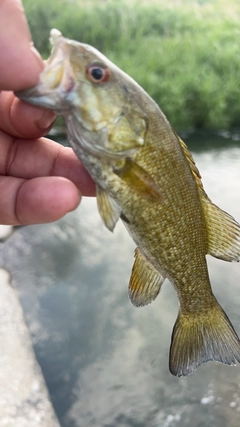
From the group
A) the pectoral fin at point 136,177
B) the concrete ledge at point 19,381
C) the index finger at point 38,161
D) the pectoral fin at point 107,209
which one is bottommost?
the concrete ledge at point 19,381

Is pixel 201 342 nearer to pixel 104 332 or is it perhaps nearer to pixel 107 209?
pixel 107 209

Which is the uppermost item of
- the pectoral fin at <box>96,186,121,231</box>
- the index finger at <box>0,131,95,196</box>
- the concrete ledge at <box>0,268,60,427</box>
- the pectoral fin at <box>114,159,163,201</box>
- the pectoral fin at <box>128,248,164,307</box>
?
the pectoral fin at <box>114,159,163,201</box>

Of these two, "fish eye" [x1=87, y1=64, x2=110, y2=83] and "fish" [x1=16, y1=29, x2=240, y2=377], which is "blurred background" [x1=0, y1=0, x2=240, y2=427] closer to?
"fish" [x1=16, y1=29, x2=240, y2=377]

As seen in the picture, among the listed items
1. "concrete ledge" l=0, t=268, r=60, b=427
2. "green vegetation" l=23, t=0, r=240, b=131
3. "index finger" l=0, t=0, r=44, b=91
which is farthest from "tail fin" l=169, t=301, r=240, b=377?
"green vegetation" l=23, t=0, r=240, b=131

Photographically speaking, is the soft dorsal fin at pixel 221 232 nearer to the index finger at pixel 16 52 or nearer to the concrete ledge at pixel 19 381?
the index finger at pixel 16 52

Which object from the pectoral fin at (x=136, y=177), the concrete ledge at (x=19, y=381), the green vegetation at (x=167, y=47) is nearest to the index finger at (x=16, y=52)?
the pectoral fin at (x=136, y=177)

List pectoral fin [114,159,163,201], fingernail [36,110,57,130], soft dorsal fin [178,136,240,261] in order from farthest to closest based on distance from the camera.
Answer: soft dorsal fin [178,136,240,261]
fingernail [36,110,57,130]
pectoral fin [114,159,163,201]
